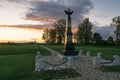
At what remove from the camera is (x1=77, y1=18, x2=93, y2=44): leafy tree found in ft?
339

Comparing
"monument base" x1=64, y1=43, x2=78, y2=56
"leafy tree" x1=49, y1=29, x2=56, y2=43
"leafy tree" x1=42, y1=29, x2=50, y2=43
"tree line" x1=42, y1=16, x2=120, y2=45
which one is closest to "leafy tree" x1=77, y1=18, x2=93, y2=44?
"tree line" x1=42, y1=16, x2=120, y2=45

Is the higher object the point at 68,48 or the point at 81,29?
the point at 81,29

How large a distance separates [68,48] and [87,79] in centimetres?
1809

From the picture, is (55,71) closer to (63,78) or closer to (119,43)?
(63,78)

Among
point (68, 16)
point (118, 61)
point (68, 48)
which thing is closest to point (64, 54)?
point (68, 48)

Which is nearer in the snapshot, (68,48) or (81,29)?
(68,48)

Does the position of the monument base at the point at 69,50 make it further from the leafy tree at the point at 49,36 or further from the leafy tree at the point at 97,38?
the leafy tree at the point at 49,36

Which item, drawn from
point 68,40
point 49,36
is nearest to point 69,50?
point 68,40

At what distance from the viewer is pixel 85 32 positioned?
104m

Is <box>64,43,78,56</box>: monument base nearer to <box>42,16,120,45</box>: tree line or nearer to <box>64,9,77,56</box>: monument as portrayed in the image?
<box>64,9,77,56</box>: monument

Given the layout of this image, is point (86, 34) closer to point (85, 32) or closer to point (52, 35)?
point (85, 32)

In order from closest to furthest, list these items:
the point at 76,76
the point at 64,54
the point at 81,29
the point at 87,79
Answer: the point at 87,79, the point at 76,76, the point at 64,54, the point at 81,29

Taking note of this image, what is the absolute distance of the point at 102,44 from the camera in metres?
97.8

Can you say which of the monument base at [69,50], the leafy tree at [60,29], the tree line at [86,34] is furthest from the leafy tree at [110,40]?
the monument base at [69,50]
